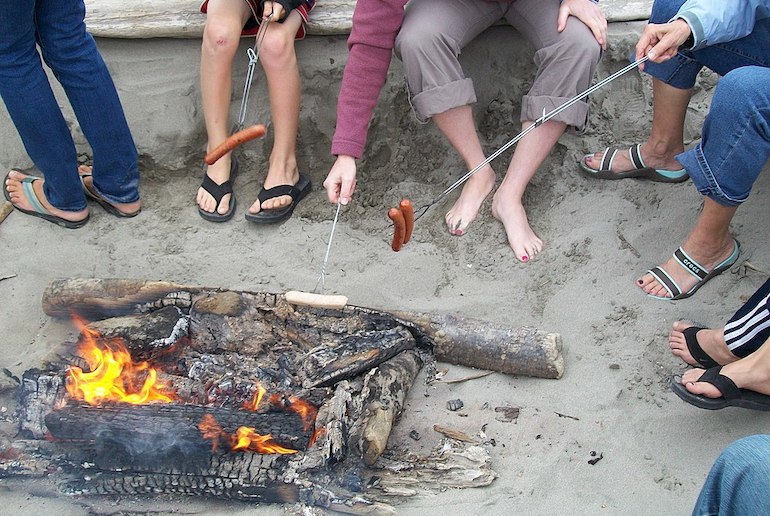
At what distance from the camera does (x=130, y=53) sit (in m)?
3.75

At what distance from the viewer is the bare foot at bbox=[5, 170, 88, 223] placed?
11.4ft

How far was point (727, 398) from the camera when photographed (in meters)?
2.34

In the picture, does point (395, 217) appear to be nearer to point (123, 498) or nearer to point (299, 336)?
point (299, 336)

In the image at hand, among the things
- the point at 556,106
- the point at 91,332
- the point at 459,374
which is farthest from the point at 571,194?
the point at 91,332

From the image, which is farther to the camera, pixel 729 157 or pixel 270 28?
pixel 270 28

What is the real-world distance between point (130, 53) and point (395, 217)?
180cm

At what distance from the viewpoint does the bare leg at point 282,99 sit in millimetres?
3426

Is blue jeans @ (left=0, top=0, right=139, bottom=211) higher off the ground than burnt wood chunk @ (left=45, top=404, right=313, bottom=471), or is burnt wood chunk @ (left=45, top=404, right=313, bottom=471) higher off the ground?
blue jeans @ (left=0, top=0, right=139, bottom=211)

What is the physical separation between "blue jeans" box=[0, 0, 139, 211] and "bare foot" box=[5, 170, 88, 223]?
0.12 feet

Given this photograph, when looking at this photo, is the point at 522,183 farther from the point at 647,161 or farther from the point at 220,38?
the point at 220,38

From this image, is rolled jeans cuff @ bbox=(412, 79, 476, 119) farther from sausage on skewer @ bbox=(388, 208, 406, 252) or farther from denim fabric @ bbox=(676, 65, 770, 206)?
denim fabric @ bbox=(676, 65, 770, 206)

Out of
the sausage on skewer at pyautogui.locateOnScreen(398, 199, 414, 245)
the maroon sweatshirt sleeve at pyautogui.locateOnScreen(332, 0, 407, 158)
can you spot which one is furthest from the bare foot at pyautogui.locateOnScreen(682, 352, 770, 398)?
the maroon sweatshirt sleeve at pyautogui.locateOnScreen(332, 0, 407, 158)

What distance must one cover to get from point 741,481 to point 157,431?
1559mm

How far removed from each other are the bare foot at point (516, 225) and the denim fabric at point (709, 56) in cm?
72
